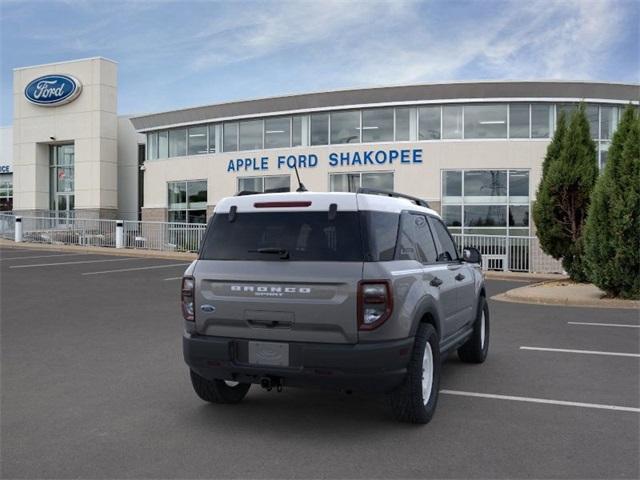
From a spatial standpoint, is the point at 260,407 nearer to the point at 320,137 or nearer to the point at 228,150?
the point at 320,137

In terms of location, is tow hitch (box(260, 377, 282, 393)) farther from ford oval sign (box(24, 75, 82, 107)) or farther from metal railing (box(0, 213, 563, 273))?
ford oval sign (box(24, 75, 82, 107))

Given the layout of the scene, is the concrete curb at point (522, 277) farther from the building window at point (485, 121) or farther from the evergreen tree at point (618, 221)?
the building window at point (485, 121)

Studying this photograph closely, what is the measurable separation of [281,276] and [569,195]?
45.3 ft

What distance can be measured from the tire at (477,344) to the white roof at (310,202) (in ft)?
7.96

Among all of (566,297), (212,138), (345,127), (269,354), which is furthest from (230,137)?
(269,354)

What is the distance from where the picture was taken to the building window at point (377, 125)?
26297 millimetres

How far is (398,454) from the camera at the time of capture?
14.2 feet

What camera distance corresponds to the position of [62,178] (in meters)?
37.0

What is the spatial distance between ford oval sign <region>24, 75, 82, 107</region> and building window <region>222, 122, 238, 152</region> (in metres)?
10.0

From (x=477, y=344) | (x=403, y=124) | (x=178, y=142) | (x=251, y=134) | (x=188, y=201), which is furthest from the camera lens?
(x=178, y=142)

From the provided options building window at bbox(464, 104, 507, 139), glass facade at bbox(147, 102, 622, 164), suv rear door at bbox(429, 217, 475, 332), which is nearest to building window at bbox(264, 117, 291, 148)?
glass facade at bbox(147, 102, 622, 164)

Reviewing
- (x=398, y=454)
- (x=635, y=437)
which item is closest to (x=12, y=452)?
(x=398, y=454)

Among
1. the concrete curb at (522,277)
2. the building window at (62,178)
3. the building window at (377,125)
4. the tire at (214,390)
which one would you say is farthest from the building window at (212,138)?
the tire at (214,390)

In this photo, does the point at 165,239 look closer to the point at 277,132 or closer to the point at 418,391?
the point at 277,132
